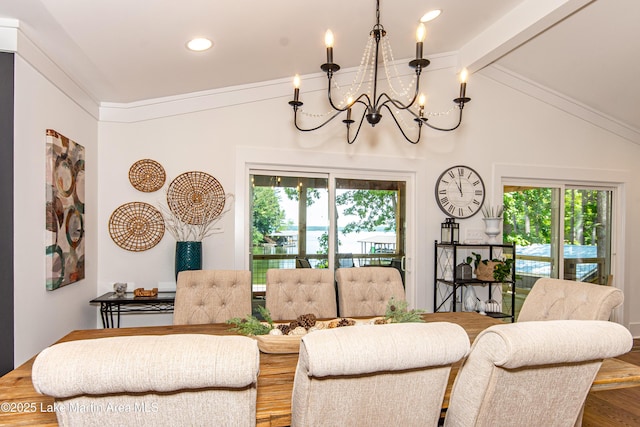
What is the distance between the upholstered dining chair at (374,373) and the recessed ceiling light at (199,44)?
2.12 meters

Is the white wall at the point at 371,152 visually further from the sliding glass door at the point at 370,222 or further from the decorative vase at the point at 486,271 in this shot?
the decorative vase at the point at 486,271

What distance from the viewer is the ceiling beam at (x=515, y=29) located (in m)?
2.76

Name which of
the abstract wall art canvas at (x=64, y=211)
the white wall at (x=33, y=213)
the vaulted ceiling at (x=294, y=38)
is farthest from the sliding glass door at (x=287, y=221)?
the white wall at (x=33, y=213)

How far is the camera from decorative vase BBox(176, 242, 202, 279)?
10.5ft

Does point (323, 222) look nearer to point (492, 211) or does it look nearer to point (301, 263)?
point (301, 263)

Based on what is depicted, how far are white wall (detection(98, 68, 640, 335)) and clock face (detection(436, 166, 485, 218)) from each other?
0.08 metres

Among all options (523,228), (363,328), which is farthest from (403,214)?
(363,328)

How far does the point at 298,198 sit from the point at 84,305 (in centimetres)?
187

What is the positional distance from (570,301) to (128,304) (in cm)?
279

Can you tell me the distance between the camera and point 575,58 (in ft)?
12.1

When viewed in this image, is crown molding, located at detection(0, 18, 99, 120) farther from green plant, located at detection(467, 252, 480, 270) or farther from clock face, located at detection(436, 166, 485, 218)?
green plant, located at detection(467, 252, 480, 270)

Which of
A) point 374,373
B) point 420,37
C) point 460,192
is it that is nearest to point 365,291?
point 420,37

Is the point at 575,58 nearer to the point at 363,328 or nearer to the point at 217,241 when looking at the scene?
the point at 217,241

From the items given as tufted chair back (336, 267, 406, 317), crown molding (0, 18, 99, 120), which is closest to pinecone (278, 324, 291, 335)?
tufted chair back (336, 267, 406, 317)
